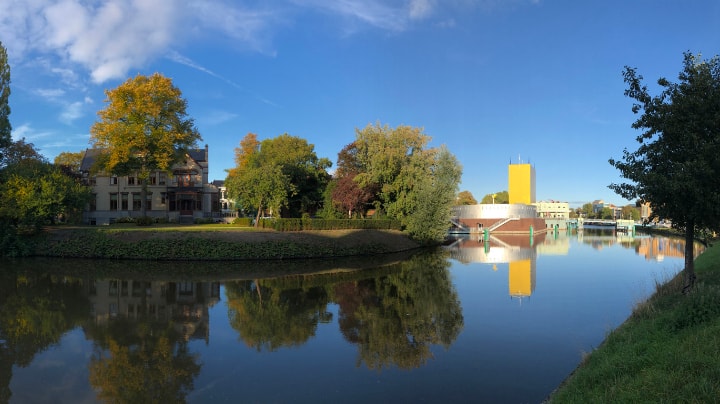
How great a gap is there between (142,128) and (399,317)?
34940 mm

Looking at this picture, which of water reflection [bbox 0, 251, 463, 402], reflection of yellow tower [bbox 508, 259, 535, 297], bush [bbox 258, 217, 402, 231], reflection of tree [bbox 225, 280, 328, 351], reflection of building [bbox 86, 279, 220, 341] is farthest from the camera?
bush [bbox 258, 217, 402, 231]

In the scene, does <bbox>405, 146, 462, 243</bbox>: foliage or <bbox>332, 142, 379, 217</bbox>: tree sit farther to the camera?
<bbox>332, 142, 379, 217</bbox>: tree

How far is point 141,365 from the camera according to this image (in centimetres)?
873

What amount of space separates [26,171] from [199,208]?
67.0 ft

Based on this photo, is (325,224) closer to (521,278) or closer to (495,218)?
(521,278)

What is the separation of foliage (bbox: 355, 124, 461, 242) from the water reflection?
1868cm

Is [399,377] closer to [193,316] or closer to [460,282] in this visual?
[193,316]

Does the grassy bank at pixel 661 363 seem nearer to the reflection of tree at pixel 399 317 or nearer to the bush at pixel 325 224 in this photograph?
the reflection of tree at pixel 399 317

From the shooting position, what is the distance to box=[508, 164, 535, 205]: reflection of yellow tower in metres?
103

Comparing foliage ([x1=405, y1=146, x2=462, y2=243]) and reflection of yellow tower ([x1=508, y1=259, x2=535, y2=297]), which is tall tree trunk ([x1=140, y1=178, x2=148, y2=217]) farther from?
reflection of yellow tower ([x1=508, y1=259, x2=535, y2=297])

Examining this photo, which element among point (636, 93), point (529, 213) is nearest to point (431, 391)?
point (636, 93)

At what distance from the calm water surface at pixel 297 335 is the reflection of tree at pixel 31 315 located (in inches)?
2.3

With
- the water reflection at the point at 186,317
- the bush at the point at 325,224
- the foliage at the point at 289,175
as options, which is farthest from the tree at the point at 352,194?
the water reflection at the point at 186,317

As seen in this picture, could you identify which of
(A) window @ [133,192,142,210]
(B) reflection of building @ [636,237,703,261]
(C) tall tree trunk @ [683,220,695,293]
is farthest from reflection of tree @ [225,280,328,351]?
(A) window @ [133,192,142,210]
